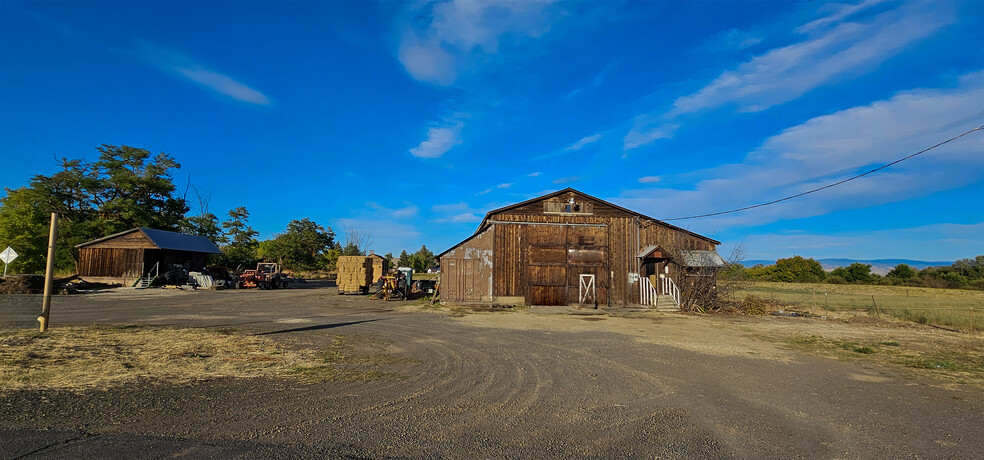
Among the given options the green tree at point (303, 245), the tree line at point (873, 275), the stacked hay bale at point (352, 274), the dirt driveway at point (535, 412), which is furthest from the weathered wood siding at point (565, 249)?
the green tree at point (303, 245)

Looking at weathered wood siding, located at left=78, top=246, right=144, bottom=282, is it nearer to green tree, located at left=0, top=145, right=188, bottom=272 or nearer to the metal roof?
green tree, located at left=0, top=145, right=188, bottom=272

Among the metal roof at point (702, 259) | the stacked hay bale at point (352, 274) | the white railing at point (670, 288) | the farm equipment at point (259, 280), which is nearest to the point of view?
the metal roof at point (702, 259)

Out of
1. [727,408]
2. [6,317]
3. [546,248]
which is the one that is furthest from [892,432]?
[6,317]

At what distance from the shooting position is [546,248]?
79.2ft

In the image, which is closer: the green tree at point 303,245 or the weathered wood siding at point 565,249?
the weathered wood siding at point 565,249

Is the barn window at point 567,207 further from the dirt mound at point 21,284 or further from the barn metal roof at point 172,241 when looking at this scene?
the barn metal roof at point 172,241

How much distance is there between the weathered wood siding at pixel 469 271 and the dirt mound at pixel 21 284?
75.0 ft

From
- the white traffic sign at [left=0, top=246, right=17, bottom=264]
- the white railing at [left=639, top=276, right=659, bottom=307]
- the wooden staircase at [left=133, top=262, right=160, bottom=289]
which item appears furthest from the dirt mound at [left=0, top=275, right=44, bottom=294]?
the white railing at [left=639, top=276, right=659, bottom=307]

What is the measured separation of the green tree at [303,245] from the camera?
57750 millimetres

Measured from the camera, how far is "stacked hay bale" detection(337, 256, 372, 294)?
102 ft

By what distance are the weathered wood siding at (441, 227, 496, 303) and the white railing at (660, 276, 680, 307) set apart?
362 inches

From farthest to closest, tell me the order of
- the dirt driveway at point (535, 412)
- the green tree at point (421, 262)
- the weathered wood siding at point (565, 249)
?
the green tree at point (421, 262) < the weathered wood siding at point (565, 249) < the dirt driveway at point (535, 412)

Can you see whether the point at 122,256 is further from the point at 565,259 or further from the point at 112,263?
the point at 565,259

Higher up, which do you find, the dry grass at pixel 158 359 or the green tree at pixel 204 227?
the green tree at pixel 204 227
